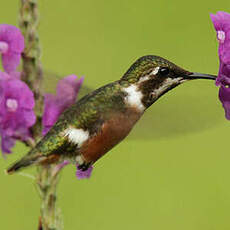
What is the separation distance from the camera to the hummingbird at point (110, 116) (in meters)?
1.29

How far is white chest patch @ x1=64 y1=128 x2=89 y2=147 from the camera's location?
4.28ft

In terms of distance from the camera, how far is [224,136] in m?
4.73

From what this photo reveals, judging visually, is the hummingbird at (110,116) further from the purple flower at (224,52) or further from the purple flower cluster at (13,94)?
the purple flower cluster at (13,94)

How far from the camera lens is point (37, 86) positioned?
151 cm

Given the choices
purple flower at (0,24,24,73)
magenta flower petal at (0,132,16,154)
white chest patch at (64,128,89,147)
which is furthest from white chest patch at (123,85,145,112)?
magenta flower petal at (0,132,16,154)

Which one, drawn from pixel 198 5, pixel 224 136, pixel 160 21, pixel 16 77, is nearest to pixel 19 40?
pixel 16 77

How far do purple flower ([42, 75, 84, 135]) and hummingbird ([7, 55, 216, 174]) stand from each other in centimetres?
24

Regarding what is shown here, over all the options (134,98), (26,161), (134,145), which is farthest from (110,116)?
(134,145)

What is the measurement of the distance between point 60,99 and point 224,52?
1.62 feet

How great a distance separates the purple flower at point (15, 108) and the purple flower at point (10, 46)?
0.04 metres

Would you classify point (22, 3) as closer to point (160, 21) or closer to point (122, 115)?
point (122, 115)

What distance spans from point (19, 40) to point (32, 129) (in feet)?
0.79

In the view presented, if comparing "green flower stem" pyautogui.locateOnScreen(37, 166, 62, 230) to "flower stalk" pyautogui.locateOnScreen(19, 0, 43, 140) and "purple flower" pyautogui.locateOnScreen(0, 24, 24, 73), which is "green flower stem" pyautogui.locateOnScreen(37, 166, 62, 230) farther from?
"purple flower" pyautogui.locateOnScreen(0, 24, 24, 73)

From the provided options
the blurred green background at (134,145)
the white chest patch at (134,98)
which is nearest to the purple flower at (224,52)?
the white chest patch at (134,98)
